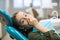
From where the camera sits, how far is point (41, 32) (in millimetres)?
1411

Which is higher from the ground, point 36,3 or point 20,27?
point 36,3

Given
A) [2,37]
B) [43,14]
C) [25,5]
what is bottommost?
[2,37]

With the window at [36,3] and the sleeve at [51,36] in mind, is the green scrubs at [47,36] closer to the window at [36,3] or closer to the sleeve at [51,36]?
the sleeve at [51,36]

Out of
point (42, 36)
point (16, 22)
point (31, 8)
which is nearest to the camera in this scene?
point (42, 36)

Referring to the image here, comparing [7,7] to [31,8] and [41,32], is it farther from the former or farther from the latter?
[41,32]

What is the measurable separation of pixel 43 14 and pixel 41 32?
4.89 ft

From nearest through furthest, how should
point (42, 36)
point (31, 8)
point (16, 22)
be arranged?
point (42, 36), point (16, 22), point (31, 8)

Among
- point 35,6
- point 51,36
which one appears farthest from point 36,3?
point 51,36

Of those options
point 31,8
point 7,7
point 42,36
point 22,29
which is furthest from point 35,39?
point 7,7

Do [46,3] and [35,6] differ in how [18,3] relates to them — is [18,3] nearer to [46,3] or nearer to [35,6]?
[35,6]

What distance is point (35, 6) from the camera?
2951mm

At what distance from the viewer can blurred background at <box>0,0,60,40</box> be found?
2859mm

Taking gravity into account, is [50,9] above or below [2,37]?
above

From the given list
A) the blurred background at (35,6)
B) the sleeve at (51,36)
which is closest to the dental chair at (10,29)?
the sleeve at (51,36)
